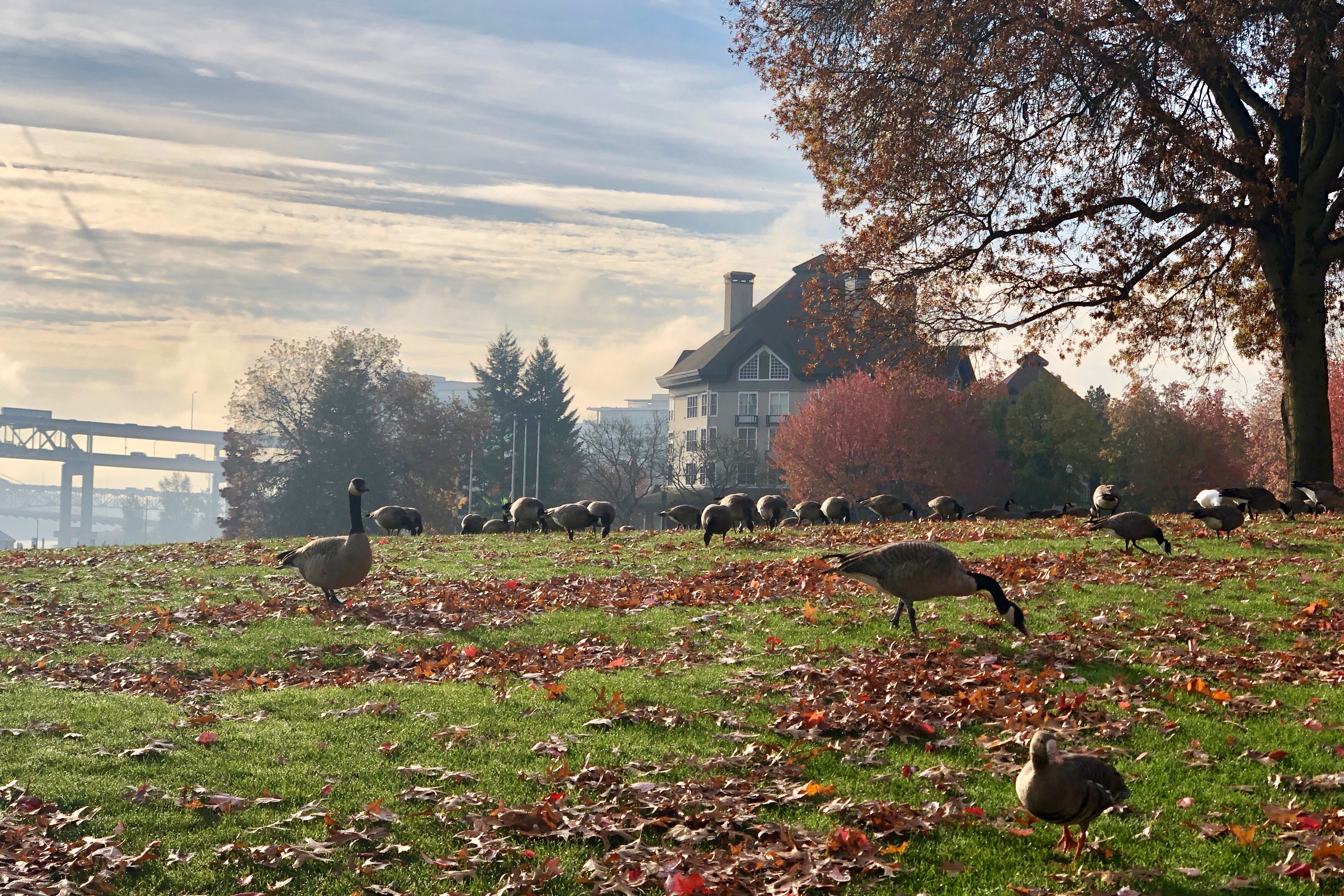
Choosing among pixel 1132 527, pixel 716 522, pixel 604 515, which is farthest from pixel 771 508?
pixel 1132 527

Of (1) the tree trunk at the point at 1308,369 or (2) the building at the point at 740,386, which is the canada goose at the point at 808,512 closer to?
(1) the tree trunk at the point at 1308,369

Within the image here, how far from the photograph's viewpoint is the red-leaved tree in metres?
57.6

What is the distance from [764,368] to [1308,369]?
252 feet

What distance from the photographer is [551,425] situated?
11381 centimetres

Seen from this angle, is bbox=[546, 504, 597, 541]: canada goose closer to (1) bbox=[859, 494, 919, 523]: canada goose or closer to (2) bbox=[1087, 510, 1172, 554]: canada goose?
(1) bbox=[859, 494, 919, 523]: canada goose

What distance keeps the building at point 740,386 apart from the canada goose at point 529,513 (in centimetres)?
5336

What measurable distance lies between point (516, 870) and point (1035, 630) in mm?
8574

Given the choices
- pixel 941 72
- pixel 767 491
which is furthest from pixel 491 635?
pixel 767 491

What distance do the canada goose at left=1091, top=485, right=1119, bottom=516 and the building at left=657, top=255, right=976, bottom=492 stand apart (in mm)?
62829

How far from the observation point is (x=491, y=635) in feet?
49.3

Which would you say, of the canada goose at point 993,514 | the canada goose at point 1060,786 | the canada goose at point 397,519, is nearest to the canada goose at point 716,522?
the canada goose at point 993,514

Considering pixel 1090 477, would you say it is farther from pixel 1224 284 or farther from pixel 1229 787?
pixel 1229 787

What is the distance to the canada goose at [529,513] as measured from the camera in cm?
3662

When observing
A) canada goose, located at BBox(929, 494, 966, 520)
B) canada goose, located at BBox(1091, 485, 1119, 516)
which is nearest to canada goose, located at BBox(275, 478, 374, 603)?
canada goose, located at BBox(1091, 485, 1119, 516)
